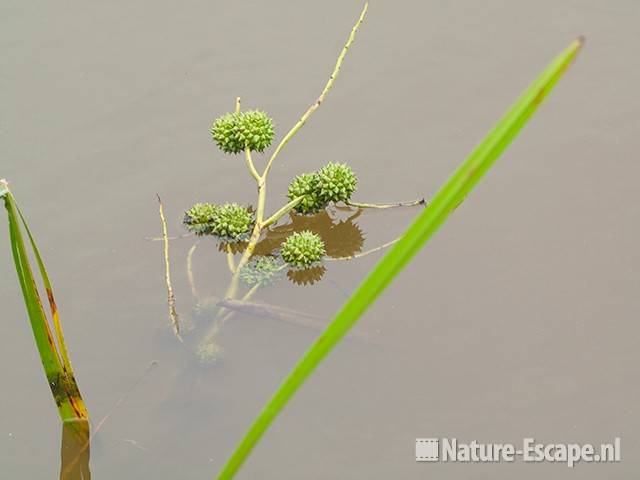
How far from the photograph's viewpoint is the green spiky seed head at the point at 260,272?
188cm

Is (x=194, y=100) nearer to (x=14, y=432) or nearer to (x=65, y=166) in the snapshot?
(x=65, y=166)

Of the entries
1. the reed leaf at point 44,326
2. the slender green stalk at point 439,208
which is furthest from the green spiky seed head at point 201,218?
the slender green stalk at point 439,208

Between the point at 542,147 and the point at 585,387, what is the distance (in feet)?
2.30

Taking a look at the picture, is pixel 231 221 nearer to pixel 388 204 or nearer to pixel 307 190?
pixel 307 190

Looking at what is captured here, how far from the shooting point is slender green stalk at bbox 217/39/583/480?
2.10 ft

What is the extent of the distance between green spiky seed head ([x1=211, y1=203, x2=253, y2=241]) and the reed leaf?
0.54 m

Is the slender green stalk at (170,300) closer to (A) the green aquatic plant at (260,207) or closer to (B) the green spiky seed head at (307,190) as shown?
(A) the green aquatic plant at (260,207)

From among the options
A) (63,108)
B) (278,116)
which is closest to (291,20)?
(278,116)

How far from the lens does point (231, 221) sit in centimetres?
196

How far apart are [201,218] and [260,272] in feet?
0.67

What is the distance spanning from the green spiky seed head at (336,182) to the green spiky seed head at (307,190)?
0.01 meters

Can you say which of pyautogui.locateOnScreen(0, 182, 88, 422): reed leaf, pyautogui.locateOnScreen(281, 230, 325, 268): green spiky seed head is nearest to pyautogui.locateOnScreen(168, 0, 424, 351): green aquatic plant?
pyautogui.locateOnScreen(281, 230, 325, 268): green spiky seed head

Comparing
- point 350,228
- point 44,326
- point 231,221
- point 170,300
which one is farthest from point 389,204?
point 44,326

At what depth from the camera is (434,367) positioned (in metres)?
1.65
